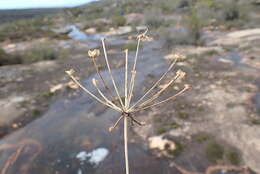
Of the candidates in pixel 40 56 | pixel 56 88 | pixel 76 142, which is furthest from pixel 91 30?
pixel 76 142

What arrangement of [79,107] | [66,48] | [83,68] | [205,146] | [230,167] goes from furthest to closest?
[66,48] < [83,68] < [79,107] < [205,146] < [230,167]

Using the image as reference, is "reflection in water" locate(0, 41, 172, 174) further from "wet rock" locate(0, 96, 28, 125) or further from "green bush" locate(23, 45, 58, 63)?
"green bush" locate(23, 45, 58, 63)

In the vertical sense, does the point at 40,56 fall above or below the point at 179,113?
above

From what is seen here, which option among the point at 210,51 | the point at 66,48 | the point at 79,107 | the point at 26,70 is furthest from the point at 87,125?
the point at 66,48

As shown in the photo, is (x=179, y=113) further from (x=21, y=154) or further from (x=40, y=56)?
(x=40, y=56)

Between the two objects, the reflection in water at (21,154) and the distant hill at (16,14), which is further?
the distant hill at (16,14)

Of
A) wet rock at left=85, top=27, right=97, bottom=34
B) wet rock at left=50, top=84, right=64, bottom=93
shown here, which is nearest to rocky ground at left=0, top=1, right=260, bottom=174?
wet rock at left=50, top=84, right=64, bottom=93

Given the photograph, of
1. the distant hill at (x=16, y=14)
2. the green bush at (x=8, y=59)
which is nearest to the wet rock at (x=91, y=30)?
the green bush at (x=8, y=59)

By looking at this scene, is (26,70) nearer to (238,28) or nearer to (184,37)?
(184,37)

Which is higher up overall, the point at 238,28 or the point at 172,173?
the point at 238,28

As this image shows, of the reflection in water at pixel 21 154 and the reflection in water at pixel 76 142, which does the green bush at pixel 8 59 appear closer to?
the reflection in water at pixel 76 142

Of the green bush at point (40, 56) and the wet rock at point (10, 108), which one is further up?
the green bush at point (40, 56)
